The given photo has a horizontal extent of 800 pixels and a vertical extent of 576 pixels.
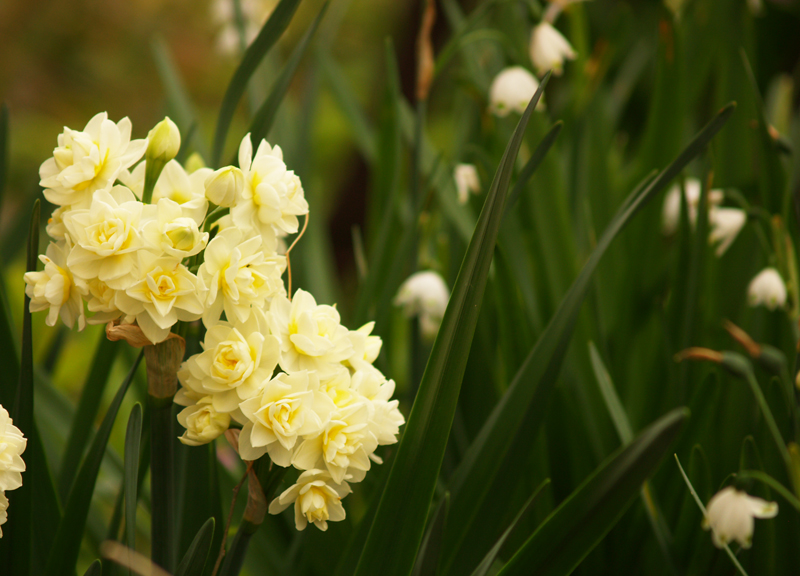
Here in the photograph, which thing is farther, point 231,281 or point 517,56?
point 517,56

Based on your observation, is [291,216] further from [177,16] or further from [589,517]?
[177,16]

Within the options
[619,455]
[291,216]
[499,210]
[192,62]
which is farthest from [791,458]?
[192,62]

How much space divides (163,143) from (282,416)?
0.66 feet

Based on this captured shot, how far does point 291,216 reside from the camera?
43 centimetres

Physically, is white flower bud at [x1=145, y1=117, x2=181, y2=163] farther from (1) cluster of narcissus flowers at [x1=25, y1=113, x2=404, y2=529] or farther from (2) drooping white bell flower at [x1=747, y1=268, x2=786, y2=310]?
(2) drooping white bell flower at [x1=747, y1=268, x2=786, y2=310]

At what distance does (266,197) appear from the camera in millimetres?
389

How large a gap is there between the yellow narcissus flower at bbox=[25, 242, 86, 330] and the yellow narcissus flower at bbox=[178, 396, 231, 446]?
0.30 ft

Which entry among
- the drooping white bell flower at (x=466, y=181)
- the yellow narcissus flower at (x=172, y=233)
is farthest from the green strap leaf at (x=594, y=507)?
the drooping white bell flower at (x=466, y=181)

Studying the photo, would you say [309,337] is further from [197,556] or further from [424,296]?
[424,296]

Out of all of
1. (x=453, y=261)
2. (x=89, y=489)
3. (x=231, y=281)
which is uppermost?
(x=231, y=281)

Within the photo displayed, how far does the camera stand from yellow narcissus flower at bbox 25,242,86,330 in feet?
1.28

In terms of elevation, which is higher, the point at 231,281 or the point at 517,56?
the point at 517,56

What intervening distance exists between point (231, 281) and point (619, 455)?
28cm

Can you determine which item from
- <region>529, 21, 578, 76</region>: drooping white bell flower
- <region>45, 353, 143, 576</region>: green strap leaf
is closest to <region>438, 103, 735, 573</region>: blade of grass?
<region>45, 353, 143, 576</region>: green strap leaf
